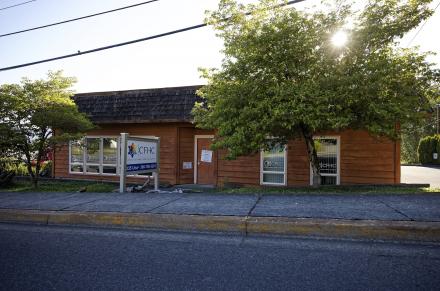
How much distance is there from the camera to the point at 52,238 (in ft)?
16.0

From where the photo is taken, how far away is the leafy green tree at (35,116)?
10.4m

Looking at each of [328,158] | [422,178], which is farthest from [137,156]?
[422,178]

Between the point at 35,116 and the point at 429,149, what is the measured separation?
3413cm

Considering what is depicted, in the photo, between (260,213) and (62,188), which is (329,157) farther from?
(62,188)

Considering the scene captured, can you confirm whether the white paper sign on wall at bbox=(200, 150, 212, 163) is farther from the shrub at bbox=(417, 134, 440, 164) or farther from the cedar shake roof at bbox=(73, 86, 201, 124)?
the shrub at bbox=(417, 134, 440, 164)

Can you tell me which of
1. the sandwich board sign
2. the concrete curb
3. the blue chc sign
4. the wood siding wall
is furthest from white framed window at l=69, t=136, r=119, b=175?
the concrete curb

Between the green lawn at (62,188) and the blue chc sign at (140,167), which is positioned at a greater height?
the blue chc sign at (140,167)

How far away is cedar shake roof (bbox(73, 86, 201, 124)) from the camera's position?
487 inches

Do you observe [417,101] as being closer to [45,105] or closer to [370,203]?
[370,203]

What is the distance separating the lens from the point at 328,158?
1116cm

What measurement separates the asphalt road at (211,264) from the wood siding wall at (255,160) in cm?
593

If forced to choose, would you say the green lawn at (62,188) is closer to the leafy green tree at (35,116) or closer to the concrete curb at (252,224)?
the leafy green tree at (35,116)

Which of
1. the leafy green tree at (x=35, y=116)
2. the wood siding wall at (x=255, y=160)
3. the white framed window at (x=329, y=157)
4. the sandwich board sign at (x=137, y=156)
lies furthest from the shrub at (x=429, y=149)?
the leafy green tree at (x=35, y=116)

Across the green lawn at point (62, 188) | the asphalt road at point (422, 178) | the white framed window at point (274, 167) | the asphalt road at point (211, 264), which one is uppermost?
the white framed window at point (274, 167)
